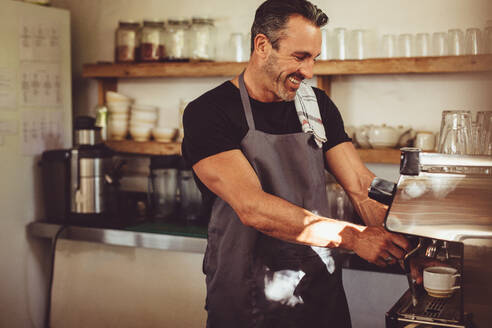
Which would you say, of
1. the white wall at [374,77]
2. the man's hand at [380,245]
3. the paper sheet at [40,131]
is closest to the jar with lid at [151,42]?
the white wall at [374,77]

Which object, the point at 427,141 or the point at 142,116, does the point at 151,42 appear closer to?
the point at 142,116

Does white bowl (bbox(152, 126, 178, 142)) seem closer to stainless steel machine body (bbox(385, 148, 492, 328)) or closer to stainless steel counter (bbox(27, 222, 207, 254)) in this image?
stainless steel counter (bbox(27, 222, 207, 254))

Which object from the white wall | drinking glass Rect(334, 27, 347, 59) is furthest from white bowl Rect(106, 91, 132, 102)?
drinking glass Rect(334, 27, 347, 59)

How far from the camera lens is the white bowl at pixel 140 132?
11.4 ft

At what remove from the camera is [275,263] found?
5.91 feet

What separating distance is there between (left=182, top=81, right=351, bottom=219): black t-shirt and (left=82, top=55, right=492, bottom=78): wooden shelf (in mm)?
1010

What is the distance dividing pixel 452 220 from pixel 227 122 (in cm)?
83

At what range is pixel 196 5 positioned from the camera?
3.51 meters

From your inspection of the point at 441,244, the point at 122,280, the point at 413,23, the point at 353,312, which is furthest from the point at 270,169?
the point at 413,23

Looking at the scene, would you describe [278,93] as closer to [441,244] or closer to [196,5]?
[441,244]

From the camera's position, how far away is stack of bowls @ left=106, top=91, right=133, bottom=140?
3520mm

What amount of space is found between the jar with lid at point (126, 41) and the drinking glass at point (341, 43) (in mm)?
1270

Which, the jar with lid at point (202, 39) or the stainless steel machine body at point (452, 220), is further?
the jar with lid at point (202, 39)

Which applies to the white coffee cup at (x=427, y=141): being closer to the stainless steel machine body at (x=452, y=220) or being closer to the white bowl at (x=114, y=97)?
the stainless steel machine body at (x=452, y=220)
